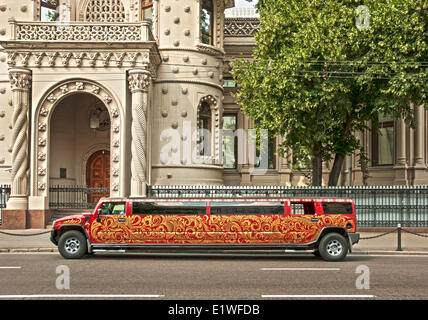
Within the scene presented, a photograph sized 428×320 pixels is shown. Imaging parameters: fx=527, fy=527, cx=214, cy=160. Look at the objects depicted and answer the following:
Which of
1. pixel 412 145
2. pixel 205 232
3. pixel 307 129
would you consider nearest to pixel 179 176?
pixel 307 129

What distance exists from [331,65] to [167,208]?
385 inches

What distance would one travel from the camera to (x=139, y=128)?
74.8 ft

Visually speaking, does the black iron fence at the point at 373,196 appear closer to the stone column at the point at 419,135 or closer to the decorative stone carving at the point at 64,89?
the stone column at the point at 419,135

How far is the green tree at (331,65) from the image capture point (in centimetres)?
2020

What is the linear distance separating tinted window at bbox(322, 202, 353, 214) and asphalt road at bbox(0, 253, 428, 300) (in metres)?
1.44

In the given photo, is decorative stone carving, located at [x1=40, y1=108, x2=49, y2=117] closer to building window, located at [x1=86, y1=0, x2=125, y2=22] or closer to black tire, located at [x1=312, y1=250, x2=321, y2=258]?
building window, located at [x1=86, y1=0, x2=125, y2=22]

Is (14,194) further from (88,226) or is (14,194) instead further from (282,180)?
(282,180)

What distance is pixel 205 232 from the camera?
15.0 meters

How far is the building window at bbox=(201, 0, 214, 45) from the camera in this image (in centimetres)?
2714

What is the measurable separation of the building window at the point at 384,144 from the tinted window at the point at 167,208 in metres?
16.6

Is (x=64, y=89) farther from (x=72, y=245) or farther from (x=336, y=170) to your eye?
(x=336, y=170)

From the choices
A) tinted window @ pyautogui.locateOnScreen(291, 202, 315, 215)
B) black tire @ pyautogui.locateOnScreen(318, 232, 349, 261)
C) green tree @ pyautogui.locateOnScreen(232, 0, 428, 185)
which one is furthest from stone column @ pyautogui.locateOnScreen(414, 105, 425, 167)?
tinted window @ pyautogui.locateOnScreen(291, 202, 315, 215)

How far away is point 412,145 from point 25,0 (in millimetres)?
20759

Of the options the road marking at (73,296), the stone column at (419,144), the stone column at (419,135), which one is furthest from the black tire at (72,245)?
the stone column at (419,135)
